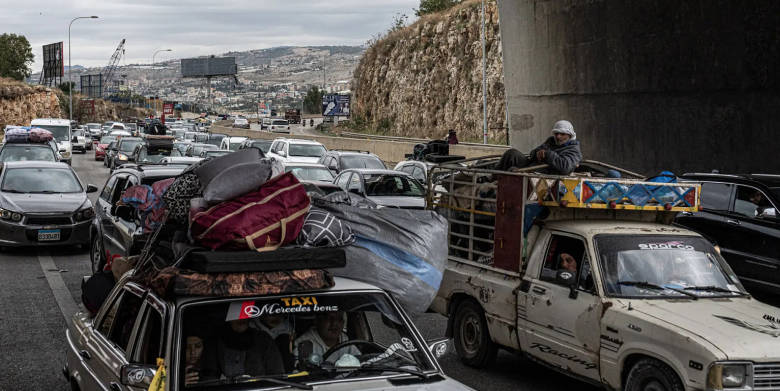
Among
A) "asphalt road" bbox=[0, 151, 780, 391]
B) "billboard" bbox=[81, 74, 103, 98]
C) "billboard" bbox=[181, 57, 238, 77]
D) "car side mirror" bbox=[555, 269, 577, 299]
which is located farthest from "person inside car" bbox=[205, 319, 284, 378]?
"billboard" bbox=[181, 57, 238, 77]

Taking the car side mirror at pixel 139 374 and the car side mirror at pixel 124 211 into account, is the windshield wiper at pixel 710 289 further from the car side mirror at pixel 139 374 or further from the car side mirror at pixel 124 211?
the car side mirror at pixel 124 211

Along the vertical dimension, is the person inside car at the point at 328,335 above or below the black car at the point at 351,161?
below

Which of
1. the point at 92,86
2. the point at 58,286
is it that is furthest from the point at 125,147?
the point at 92,86

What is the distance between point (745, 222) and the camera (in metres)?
12.6

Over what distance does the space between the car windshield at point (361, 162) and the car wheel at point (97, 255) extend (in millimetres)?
11864

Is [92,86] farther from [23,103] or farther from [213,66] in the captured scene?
[23,103]

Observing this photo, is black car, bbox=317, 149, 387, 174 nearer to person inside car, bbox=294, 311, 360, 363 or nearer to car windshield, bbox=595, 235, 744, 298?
car windshield, bbox=595, 235, 744, 298

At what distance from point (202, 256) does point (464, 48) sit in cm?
6222

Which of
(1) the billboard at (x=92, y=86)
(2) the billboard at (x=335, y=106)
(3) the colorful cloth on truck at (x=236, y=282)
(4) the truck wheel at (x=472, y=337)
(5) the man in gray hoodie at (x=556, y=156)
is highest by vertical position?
(1) the billboard at (x=92, y=86)

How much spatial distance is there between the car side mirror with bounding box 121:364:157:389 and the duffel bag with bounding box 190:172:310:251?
740 millimetres

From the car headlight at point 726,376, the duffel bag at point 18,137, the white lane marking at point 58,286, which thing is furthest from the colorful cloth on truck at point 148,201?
the duffel bag at point 18,137

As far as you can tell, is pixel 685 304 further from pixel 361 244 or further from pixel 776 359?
pixel 361 244

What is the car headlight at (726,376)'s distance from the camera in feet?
19.1

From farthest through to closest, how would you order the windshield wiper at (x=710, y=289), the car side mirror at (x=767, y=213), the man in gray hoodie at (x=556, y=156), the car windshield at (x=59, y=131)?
the car windshield at (x=59, y=131)
the car side mirror at (x=767, y=213)
the man in gray hoodie at (x=556, y=156)
the windshield wiper at (x=710, y=289)
